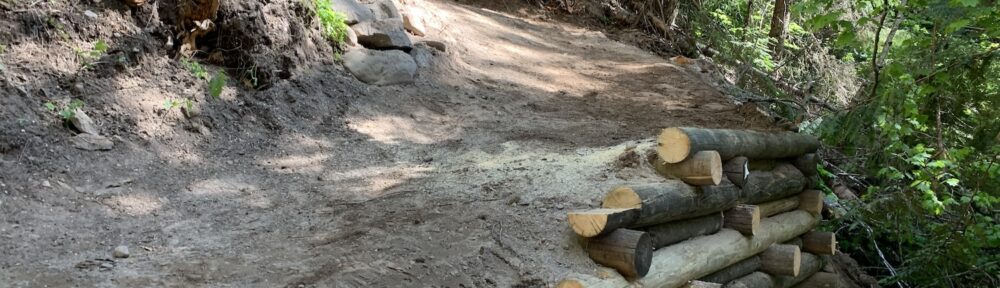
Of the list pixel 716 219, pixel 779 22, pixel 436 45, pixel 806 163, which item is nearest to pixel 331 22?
pixel 436 45

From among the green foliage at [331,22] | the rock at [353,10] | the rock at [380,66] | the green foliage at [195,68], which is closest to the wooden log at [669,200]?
the green foliage at [195,68]

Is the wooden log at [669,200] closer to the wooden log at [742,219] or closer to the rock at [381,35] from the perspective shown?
the wooden log at [742,219]

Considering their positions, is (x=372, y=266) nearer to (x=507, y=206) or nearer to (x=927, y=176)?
(x=507, y=206)

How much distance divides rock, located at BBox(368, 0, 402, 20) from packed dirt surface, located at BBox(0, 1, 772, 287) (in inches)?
40.9

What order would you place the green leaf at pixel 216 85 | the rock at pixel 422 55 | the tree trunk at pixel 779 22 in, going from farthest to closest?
the tree trunk at pixel 779 22, the rock at pixel 422 55, the green leaf at pixel 216 85

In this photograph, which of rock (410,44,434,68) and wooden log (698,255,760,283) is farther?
rock (410,44,434,68)

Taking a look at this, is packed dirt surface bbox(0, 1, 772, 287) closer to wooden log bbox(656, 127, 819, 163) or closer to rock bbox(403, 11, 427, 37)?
wooden log bbox(656, 127, 819, 163)

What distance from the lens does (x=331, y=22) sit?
9.12 meters

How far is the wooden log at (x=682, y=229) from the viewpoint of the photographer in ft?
16.8

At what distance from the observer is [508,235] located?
479cm

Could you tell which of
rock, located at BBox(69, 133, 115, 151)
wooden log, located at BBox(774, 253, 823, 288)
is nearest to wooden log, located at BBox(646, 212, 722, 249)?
wooden log, located at BBox(774, 253, 823, 288)

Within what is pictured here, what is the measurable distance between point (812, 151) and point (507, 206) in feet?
13.5

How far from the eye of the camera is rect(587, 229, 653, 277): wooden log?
448 centimetres

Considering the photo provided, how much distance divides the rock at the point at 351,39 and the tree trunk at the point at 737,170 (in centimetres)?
527
